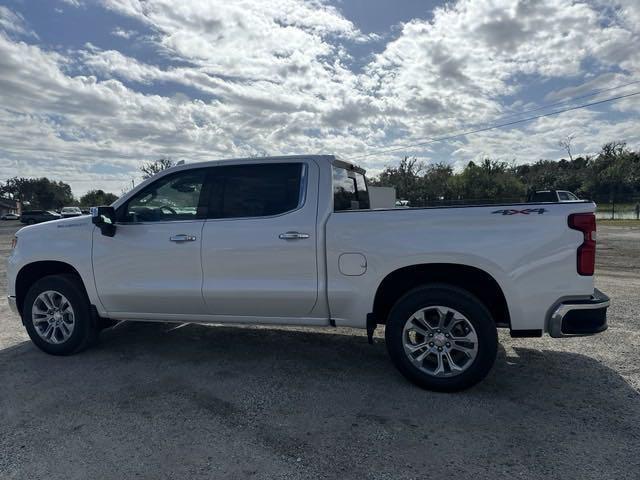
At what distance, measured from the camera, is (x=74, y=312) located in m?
4.52

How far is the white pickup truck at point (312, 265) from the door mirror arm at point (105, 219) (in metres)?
0.01

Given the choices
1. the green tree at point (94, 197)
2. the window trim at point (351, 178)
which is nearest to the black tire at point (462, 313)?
the window trim at point (351, 178)

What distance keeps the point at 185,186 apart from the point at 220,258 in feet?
2.83

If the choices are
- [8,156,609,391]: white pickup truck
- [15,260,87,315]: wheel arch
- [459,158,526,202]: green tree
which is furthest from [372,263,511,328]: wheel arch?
[459,158,526,202]: green tree

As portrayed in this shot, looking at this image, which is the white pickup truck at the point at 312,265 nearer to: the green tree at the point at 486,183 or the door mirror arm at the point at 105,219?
the door mirror arm at the point at 105,219

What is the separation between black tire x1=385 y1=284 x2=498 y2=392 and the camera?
135 inches

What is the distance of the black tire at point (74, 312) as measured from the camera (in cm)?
452

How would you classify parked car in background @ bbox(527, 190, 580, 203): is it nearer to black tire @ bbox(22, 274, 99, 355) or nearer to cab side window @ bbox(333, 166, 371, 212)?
cab side window @ bbox(333, 166, 371, 212)

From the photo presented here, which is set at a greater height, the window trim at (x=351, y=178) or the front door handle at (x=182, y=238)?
the window trim at (x=351, y=178)

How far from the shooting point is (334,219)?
380 centimetres

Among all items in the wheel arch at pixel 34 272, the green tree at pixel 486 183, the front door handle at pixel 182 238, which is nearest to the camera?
the front door handle at pixel 182 238

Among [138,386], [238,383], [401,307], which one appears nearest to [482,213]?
[401,307]

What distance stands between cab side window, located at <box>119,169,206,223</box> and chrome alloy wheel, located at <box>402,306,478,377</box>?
230 centimetres

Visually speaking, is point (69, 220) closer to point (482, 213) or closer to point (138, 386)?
point (138, 386)
